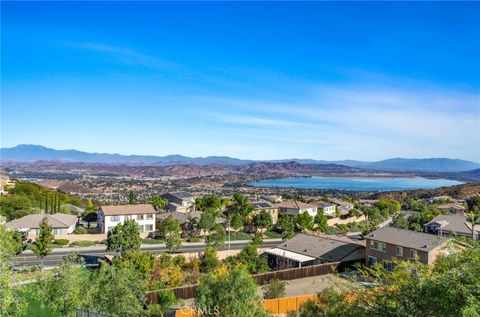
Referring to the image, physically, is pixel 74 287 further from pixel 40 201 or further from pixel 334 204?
pixel 334 204

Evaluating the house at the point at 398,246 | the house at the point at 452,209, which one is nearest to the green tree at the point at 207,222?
the house at the point at 398,246

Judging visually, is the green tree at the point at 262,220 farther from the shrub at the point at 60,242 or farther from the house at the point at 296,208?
the shrub at the point at 60,242

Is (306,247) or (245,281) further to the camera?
(306,247)

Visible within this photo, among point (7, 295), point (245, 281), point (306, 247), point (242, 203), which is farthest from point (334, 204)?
point (7, 295)

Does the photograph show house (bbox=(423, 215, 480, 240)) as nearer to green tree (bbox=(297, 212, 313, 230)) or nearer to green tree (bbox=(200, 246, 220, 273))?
green tree (bbox=(297, 212, 313, 230))

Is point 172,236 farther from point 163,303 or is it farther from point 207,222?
point 163,303

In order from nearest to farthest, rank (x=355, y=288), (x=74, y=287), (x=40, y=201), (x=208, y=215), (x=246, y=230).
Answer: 1. (x=355, y=288)
2. (x=74, y=287)
3. (x=208, y=215)
4. (x=246, y=230)
5. (x=40, y=201)
